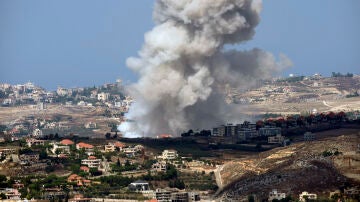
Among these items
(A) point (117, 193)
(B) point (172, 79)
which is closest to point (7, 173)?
(A) point (117, 193)

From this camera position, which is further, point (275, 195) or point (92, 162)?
point (92, 162)

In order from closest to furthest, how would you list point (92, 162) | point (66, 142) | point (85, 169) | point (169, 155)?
point (85, 169)
point (92, 162)
point (169, 155)
point (66, 142)

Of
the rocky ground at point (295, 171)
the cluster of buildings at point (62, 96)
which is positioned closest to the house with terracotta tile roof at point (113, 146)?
the rocky ground at point (295, 171)

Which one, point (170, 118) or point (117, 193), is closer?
point (117, 193)

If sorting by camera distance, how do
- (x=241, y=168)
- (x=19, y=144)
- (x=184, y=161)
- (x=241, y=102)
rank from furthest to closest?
(x=241, y=102)
(x=19, y=144)
(x=184, y=161)
(x=241, y=168)

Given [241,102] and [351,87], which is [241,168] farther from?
[351,87]

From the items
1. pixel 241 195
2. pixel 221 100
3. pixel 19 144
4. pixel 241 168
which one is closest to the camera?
pixel 241 195

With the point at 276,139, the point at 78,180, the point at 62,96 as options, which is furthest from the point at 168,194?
the point at 62,96

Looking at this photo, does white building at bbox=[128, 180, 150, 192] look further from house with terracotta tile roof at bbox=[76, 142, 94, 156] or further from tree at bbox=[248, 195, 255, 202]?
house with terracotta tile roof at bbox=[76, 142, 94, 156]

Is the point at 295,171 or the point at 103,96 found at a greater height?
the point at 103,96

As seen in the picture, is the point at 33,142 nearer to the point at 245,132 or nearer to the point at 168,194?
the point at 245,132

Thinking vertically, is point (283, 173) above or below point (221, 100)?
below
